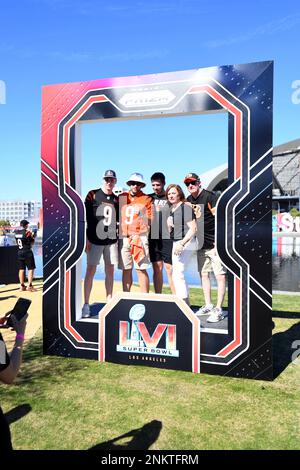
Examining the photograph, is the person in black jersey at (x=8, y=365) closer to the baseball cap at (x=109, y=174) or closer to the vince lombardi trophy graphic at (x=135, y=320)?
the vince lombardi trophy graphic at (x=135, y=320)

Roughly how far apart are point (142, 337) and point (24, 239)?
229 inches

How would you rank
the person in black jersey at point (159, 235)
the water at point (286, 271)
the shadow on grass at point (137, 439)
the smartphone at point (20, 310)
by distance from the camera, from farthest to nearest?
1. the water at point (286, 271)
2. the person in black jersey at point (159, 235)
3. the shadow on grass at point (137, 439)
4. the smartphone at point (20, 310)

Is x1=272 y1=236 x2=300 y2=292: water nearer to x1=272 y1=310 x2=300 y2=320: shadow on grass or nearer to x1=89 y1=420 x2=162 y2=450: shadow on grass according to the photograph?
x1=272 y1=310 x2=300 y2=320: shadow on grass

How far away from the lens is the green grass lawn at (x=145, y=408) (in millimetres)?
2842

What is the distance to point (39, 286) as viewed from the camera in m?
9.80

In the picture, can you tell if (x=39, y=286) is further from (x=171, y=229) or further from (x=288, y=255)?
(x=288, y=255)

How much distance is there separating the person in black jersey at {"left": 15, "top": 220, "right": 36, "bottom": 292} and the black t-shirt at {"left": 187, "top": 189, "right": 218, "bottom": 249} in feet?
17.1

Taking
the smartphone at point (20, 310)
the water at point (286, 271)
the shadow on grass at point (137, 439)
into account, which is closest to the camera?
the smartphone at point (20, 310)

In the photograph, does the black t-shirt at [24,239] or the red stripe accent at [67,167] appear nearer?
the red stripe accent at [67,167]

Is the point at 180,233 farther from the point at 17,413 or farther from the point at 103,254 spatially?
the point at 17,413

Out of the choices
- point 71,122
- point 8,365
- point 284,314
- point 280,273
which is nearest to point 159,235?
point 71,122

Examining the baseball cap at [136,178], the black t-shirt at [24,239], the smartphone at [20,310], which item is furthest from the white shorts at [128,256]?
the black t-shirt at [24,239]

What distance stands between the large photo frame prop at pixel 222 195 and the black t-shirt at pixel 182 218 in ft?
2.10
